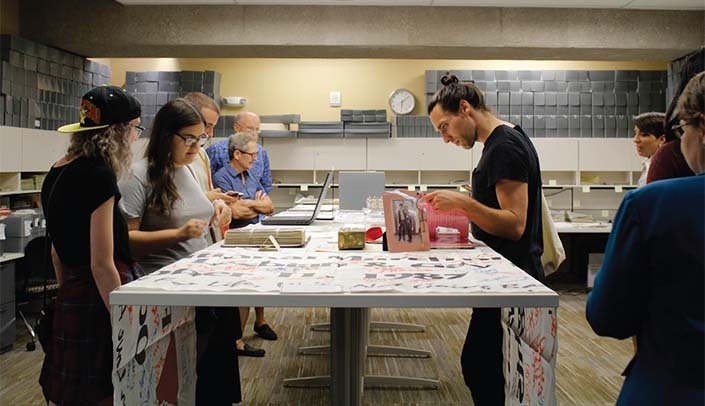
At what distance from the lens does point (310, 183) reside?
634 cm

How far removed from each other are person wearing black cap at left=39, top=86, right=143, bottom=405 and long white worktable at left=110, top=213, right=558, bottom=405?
0.54 feet

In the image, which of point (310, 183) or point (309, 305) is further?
point (310, 183)

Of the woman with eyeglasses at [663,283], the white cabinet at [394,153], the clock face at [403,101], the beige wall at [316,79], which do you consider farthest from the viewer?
the beige wall at [316,79]

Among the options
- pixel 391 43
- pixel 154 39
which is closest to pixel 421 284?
pixel 391 43

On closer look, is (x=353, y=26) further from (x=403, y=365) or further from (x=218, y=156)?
(x=403, y=365)

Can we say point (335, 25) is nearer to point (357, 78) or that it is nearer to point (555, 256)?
point (357, 78)

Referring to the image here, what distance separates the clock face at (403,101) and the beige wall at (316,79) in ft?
0.39

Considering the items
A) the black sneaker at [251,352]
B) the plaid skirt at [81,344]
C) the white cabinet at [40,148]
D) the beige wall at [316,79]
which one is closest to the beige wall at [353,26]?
the white cabinet at [40,148]

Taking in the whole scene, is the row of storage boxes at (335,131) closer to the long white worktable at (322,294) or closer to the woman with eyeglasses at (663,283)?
the long white worktable at (322,294)

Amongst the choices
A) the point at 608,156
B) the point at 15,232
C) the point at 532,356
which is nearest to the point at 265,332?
the point at 15,232

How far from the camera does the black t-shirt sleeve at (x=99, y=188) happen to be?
5.12 feet

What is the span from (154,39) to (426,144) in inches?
116

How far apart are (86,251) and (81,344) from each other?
0.91 feet

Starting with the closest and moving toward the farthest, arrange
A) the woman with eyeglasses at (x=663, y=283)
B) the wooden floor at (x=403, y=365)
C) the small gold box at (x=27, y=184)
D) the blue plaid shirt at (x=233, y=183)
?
the woman with eyeglasses at (x=663, y=283), the wooden floor at (x=403, y=365), the blue plaid shirt at (x=233, y=183), the small gold box at (x=27, y=184)
